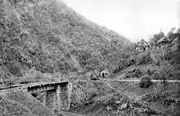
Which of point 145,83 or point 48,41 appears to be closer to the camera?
point 145,83

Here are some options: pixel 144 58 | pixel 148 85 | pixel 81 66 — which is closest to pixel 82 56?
pixel 81 66

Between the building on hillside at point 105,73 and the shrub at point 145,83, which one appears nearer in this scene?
the shrub at point 145,83

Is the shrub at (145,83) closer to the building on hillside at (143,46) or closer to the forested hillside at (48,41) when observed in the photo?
the forested hillside at (48,41)

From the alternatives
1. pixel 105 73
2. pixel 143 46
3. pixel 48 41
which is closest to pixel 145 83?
pixel 105 73

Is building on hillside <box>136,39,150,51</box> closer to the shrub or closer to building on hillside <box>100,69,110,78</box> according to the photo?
building on hillside <box>100,69,110,78</box>

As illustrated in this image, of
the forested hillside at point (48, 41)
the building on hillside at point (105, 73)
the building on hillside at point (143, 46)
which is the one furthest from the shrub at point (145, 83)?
the building on hillside at point (143, 46)

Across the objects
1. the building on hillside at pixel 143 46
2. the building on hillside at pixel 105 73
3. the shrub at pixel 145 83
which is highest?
the building on hillside at pixel 143 46

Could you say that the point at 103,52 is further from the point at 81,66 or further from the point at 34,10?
the point at 34,10

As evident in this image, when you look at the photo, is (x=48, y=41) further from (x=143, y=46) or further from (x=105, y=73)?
(x=143, y=46)

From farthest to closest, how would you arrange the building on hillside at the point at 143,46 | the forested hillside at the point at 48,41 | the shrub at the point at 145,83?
1. the building on hillside at the point at 143,46
2. the forested hillside at the point at 48,41
3. the shrub at the point at 145,83
